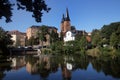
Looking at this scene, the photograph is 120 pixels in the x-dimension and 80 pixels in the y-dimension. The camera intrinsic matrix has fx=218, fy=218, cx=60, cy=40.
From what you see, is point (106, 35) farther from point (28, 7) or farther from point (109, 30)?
point (28, 7)

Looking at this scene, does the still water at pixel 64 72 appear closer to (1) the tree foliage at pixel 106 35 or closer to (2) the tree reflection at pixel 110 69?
(2) the tree reflection at pixel 110 69

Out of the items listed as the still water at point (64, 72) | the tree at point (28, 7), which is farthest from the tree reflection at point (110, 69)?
the tree at point (28, 7)

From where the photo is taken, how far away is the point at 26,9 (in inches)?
611

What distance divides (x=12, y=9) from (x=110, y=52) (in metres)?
68.7

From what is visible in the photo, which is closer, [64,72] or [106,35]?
[64,72]

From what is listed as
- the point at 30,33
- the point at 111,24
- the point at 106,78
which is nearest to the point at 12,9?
the point at 106,78

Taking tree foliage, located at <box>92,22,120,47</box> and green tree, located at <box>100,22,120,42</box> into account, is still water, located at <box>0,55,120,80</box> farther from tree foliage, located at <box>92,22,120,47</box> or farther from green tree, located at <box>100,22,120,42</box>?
green tree, located at <box>100,22,120,42</box>

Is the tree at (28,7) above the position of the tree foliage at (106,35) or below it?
below

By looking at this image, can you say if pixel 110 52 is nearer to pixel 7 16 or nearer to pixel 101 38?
pixel 101 38

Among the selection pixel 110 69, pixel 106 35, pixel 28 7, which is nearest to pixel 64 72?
pixel 110 69

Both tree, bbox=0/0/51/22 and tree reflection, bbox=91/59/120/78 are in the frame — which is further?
tree reflection, bbox=91/59/120/78

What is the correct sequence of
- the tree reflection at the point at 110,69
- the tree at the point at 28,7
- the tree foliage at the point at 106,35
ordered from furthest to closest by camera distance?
the tree foliage at the point at 106,35 → the tree reflection at the point at 110,69 → the tree at the point at 28,7

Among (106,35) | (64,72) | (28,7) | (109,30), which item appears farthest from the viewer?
(109,30)

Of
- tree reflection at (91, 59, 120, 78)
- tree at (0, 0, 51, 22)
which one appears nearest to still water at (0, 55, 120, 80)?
tree reflection at (91, 59, 120, 78)
